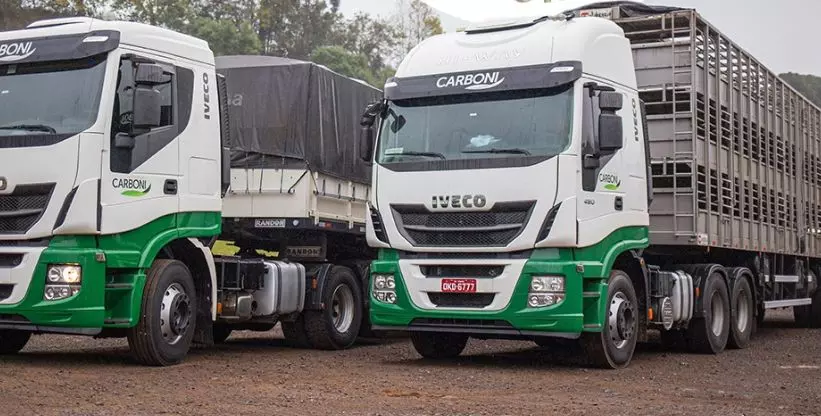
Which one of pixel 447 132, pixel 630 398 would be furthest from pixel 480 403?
pixel 447 132

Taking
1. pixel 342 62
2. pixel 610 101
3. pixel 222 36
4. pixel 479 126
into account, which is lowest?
pixel 479 126

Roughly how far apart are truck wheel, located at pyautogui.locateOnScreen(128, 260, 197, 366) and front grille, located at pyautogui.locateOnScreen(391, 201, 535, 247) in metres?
2.24

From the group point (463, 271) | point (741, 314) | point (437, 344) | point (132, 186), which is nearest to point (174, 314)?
point (132, 186)

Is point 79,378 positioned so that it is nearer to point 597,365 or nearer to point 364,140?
point 364,140

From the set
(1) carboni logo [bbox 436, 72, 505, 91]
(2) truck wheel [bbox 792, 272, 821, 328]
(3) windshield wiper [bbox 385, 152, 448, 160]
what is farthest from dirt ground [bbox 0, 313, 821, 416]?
(2) truck wheel [bbox 792, 272, 821, 328]

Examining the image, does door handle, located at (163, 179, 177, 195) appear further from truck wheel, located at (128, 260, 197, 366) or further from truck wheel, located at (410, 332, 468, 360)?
truck wheel, located at (410, 332, 468, 360)

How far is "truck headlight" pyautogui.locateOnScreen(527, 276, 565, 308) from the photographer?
10.6 metres

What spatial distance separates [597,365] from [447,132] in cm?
280

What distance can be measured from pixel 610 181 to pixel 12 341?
21.1 feet

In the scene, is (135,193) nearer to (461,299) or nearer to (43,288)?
(43,288)

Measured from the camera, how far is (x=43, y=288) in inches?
391

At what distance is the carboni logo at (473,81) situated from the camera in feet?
36.4

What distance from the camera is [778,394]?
31.4ft

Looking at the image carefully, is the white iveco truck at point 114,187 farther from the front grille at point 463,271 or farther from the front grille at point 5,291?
the front grille at point 463,271
